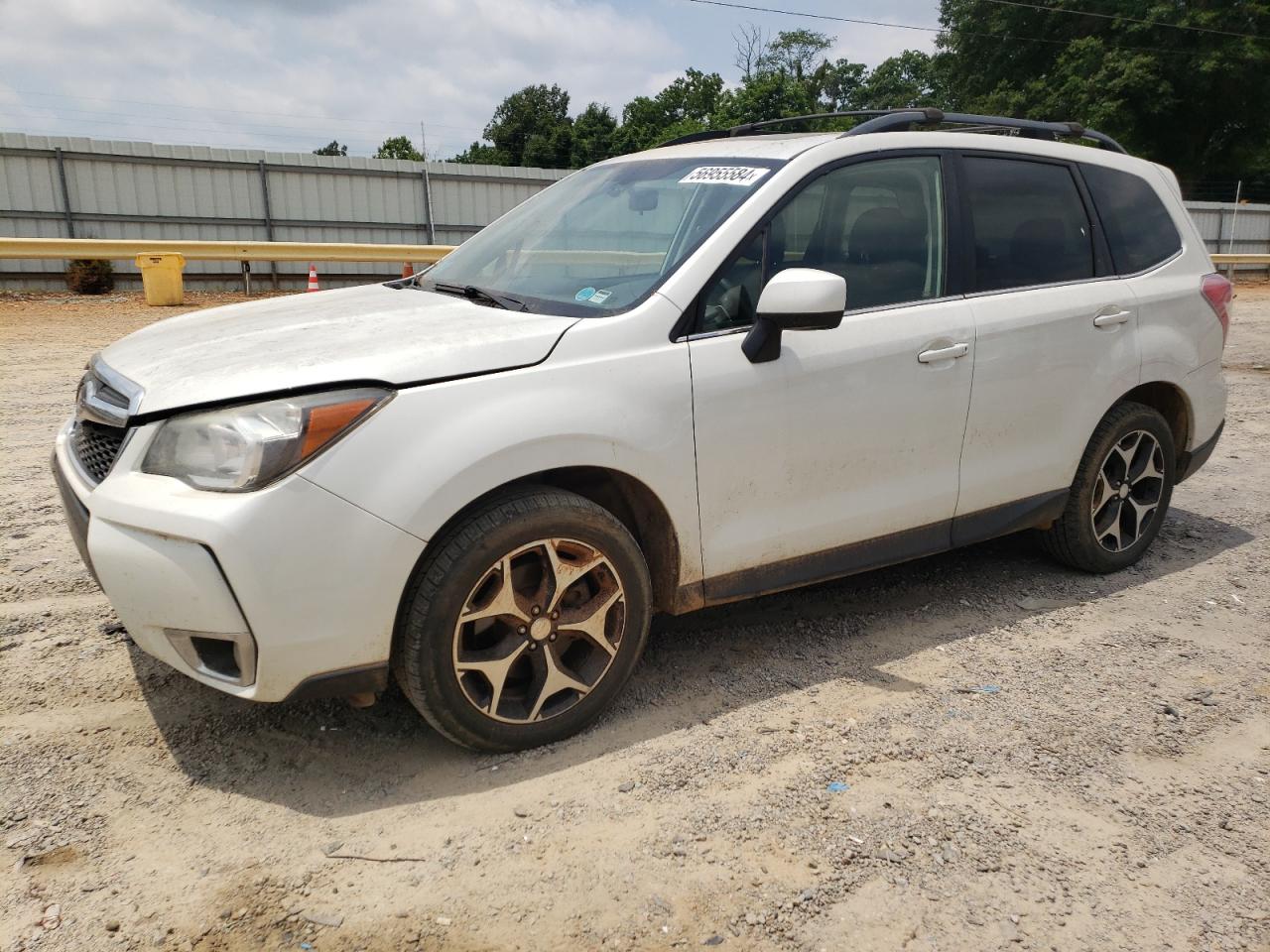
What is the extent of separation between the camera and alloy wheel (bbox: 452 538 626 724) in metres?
2.85

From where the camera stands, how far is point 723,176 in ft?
11.6

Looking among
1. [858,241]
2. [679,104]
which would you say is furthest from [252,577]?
[679,104]

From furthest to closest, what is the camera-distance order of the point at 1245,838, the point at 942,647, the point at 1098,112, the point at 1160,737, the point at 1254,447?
the point at 1098,112 → the point at 1254,447 → the point at 942,647 → the point at 1160,737 → the point at 1245,838

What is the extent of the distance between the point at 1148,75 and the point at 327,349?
43.8 meters

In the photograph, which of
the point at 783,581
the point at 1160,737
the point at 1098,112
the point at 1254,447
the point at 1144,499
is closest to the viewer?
the point at 1160,737

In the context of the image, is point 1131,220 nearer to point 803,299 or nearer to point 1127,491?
point 1127,491

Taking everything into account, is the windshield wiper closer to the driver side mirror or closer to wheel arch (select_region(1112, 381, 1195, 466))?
the driver side mirror

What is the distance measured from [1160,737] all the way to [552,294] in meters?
2.42

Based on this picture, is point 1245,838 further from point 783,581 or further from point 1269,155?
point 1269,155

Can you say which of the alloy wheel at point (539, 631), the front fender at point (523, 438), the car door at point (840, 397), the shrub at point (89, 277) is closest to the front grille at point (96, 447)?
the front fender at point (523, 438)

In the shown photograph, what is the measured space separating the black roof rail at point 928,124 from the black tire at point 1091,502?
48.9 inches

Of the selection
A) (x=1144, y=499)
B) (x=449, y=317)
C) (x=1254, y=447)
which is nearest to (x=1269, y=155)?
(x=1254, y=447)

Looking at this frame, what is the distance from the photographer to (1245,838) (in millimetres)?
2654

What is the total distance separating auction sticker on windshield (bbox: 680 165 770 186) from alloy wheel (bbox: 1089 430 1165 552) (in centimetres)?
208
